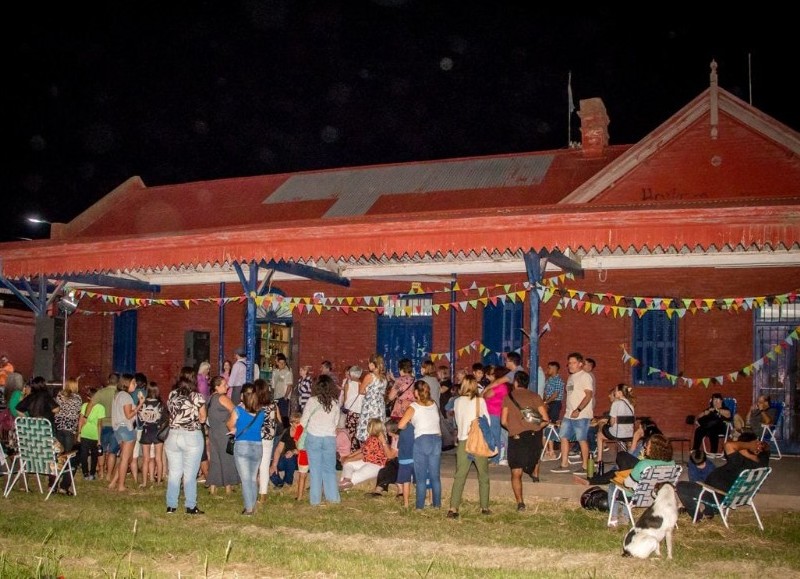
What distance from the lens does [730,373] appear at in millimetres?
14539

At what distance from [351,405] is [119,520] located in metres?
3.70

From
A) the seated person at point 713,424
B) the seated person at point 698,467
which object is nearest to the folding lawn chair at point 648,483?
the seated person at point 698,467

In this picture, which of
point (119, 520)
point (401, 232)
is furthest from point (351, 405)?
point (119, 520)

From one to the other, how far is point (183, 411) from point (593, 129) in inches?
511

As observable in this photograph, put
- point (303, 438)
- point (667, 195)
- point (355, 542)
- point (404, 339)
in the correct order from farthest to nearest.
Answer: point (404, 339) < point (667, 195) < point (303, 438) < point (355, 542)

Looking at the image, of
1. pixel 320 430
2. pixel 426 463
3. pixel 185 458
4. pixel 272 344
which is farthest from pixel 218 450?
pixel 272 344

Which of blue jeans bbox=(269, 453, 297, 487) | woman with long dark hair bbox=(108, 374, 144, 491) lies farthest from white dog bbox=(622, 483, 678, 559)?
woman with long dark hair bbox=(108, 374, 144, 491)

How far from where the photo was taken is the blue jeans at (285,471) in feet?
37.6

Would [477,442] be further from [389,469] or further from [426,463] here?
[389,469]

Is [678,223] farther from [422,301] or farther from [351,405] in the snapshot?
[422,301]

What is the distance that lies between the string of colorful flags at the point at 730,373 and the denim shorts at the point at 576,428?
4.10m

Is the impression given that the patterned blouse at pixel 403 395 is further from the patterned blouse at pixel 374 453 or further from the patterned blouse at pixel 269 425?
the patterned blouse at pixel 269 425

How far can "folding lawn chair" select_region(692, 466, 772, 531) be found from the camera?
339 inches

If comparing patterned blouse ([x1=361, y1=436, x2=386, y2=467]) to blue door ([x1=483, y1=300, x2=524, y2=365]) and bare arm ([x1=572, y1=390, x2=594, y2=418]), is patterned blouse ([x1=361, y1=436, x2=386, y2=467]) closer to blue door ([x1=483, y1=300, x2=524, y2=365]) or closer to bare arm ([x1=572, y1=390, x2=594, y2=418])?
bare arm ([x1=572, y1=390, x2=594, y2=418])
